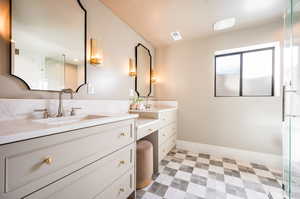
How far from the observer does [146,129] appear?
4.90 feet

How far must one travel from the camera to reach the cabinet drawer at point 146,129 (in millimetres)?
1354

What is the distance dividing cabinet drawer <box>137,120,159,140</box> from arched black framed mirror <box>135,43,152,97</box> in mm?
868

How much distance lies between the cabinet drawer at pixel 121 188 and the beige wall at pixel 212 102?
5.66 feet

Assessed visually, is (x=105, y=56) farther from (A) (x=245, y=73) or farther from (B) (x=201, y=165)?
(A) (x=245, y=73)

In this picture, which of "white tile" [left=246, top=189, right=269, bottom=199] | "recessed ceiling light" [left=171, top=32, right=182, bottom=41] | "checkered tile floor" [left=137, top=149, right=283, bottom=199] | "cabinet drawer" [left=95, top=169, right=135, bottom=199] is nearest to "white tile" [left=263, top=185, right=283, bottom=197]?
"checkered tile floor" [left=137, top=149, right=283, bottom=199]

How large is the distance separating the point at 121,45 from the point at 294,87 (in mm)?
2352

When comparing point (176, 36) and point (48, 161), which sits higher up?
point (176, 36)

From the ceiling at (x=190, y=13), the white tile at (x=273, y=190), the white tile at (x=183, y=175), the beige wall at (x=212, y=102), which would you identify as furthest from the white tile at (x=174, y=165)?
the ceiling at (x=190, y=13)

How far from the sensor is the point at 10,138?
0.47 metres

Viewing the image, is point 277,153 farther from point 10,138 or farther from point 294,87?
point 10,138

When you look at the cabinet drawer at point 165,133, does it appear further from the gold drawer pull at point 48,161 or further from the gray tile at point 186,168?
the gold drawer pull at point 48,161

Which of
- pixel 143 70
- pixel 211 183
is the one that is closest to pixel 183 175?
pixel 211 183

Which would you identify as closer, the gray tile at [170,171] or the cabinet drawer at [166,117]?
the gray tile at [170,171]

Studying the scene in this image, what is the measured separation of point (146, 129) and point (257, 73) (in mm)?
2293
